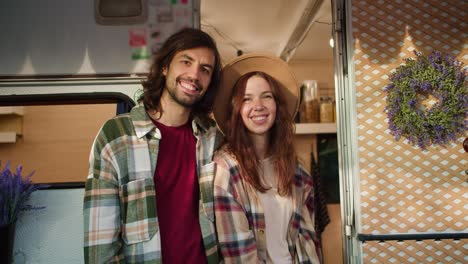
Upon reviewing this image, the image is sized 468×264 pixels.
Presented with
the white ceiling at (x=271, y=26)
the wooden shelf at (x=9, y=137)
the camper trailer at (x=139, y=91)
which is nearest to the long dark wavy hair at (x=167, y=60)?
the camper trailer at (x=139, y=91)

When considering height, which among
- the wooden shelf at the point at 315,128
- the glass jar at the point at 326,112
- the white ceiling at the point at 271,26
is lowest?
the wooden shelf at the point at 315,128

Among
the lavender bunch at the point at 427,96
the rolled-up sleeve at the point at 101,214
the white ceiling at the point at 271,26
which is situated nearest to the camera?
the rolled-up sleeve at the point at 101,214

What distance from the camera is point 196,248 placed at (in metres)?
1.82

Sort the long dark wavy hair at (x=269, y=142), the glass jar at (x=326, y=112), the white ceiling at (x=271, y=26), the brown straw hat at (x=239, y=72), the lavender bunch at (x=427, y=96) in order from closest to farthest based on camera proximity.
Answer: the long dark wavy hair at (x=269, y=142) → the brown straw hat at (x=239, y=72) → the lavender bunch at (x=427, y=96) → the white ceiling at (x=271, y=26) → the glass jar at (x=326, y=112)

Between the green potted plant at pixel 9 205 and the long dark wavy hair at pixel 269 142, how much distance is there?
1270 millimetres

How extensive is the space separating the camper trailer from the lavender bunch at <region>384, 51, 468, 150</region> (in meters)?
0.04

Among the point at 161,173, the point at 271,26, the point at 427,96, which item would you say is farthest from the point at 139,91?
the point at 271,26

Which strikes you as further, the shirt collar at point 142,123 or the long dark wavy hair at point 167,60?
the long dark wavy hair at point 167,60

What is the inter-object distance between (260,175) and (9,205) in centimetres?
147

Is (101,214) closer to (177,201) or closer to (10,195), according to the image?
(177,201)

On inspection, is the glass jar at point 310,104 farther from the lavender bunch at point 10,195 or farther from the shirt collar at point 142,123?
the lavender bunch at point 10,195

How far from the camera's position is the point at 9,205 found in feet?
7.04

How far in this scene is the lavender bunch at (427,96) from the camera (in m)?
2.52

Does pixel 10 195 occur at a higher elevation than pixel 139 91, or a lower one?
lower
